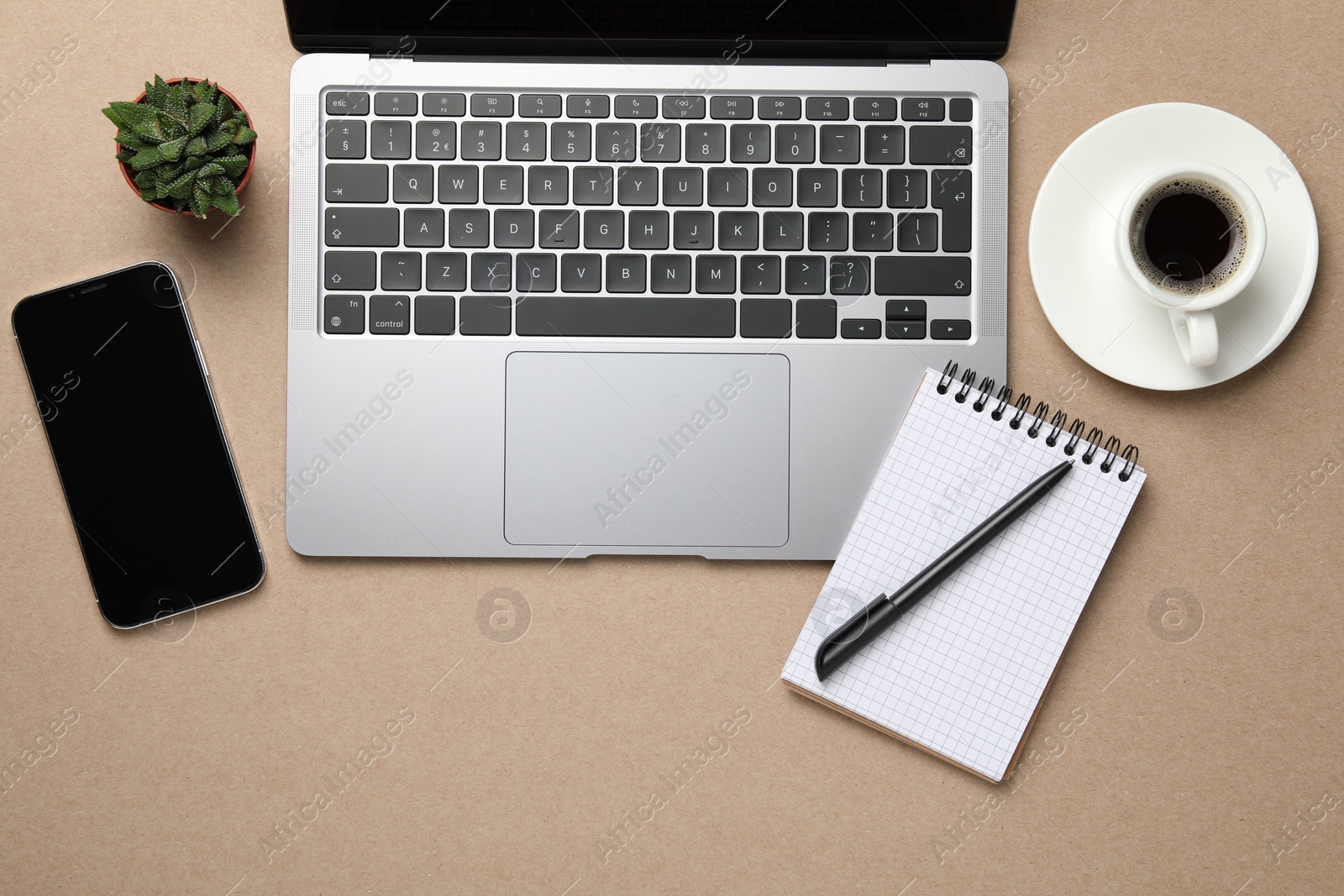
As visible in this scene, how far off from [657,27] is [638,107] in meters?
0.08

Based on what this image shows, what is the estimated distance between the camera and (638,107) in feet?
2.73

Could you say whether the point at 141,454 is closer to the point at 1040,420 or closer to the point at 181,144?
the point at 181,144

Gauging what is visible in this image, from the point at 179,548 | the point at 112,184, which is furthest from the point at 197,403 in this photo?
the point at 112,184

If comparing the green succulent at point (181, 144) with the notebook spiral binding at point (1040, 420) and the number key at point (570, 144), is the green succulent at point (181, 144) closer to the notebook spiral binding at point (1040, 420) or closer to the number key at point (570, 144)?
the number key at point (570, 144)

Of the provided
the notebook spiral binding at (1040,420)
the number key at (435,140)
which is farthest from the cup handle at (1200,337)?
the number key at (435,140)

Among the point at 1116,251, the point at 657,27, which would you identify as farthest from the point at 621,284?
the point at 1116,251

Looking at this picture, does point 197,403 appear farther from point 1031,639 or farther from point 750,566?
point 1031,639

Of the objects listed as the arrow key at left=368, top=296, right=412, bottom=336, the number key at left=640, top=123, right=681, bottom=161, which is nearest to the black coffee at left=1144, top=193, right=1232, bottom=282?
the number key at left=640, top=123, right=681, bottom=161

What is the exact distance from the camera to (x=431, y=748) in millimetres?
838

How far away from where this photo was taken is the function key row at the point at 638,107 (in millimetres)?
830

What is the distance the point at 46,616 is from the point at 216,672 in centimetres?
19

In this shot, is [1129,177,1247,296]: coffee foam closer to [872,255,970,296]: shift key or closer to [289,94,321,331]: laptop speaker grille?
[872,255,970,296]: shift key

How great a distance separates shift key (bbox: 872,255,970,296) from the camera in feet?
2.68

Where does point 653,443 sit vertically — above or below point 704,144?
below
